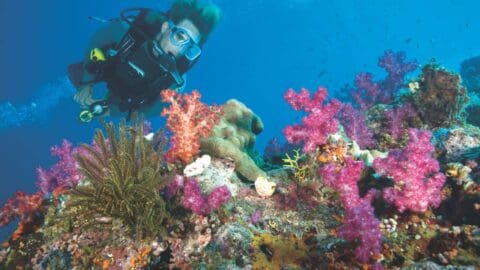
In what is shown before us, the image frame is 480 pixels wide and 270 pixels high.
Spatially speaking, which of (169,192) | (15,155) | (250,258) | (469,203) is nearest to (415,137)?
(469,203)

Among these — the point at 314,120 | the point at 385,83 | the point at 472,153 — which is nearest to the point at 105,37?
the point at 314,120

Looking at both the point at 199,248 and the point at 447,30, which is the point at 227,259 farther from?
the point at 447,30

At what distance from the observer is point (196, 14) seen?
332 inches

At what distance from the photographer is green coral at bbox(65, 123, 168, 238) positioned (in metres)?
3.30

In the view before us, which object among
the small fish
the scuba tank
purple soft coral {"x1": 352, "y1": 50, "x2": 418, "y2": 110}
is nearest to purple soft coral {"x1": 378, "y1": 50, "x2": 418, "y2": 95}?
purple soft coral {"x1": 352, "y1": 50, "x2": 418, "y2": 110}

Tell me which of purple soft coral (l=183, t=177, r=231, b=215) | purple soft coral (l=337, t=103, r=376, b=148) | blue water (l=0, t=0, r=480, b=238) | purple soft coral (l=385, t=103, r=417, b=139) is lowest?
purple soft coral (l=183, t=177, r=231, b=215)

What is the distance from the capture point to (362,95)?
34.7 feet

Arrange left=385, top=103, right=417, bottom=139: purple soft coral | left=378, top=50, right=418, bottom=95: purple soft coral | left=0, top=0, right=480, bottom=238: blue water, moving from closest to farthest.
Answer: left=385, top=103, right=417, bottom=139: purple soft coral → left=378, top=50, right=418, bottom=95: purple soft coral → left=0, top=0, right=480, bottom=238: blue water

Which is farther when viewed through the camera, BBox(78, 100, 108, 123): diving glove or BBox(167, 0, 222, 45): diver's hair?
BBox(167, 0, 222, 45): diver's hair

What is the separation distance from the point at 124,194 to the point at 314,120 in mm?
2485

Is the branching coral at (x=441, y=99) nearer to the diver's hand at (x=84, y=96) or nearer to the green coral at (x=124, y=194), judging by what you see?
the green coral at (x=124, y=194)

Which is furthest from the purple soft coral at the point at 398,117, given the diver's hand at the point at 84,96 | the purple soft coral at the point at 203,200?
the diver's hand at the point at 84,96

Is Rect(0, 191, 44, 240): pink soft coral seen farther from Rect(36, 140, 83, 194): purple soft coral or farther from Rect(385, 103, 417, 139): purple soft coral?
Rect(385, 103, 417, 139): purple soft coral

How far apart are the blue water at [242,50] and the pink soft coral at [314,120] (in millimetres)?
54301
